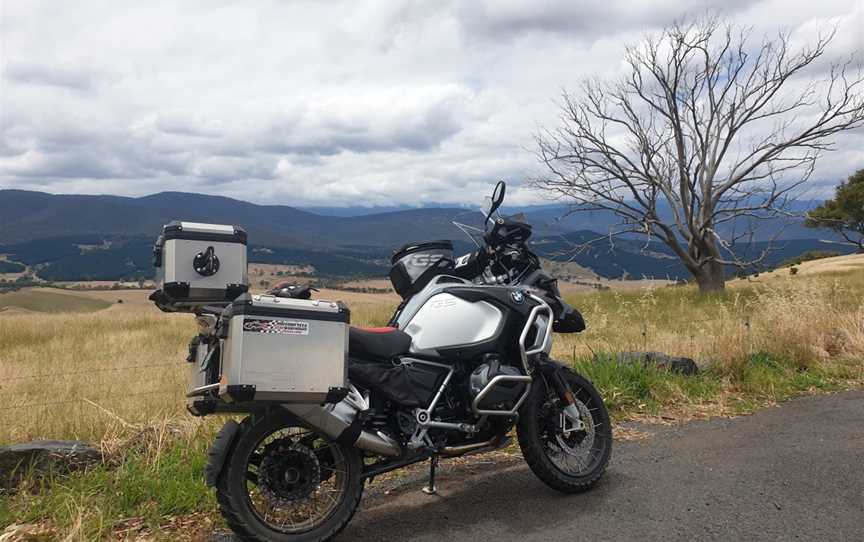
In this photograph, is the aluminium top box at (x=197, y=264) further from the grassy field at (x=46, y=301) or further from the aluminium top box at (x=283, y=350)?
the grassy field at (x=46, y=301)

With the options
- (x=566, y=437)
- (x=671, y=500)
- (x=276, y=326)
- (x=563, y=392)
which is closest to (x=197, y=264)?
(x=276, y=326)

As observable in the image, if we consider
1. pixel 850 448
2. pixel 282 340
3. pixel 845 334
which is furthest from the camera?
pixel 845 334

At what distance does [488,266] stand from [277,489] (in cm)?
196

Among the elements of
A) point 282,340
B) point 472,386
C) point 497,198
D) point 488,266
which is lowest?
point 472,386

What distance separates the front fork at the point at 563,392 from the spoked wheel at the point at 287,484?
4.80 feet

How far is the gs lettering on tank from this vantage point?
4.25 meters

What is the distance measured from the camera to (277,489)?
3.64m

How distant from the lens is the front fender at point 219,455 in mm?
3459

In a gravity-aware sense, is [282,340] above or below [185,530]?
above

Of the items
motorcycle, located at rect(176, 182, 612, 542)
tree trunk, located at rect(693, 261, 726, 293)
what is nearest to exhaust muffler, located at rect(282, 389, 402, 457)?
motorcycle, located at rect(176, 182, 612, 542)

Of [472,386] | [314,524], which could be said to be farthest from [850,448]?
[314,524]

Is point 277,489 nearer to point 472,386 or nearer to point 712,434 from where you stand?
point 472,386

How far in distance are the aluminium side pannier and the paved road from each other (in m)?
1.38

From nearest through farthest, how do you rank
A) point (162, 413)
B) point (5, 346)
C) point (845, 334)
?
point (162, 413) < point (845, 334) < point (5, 346)
